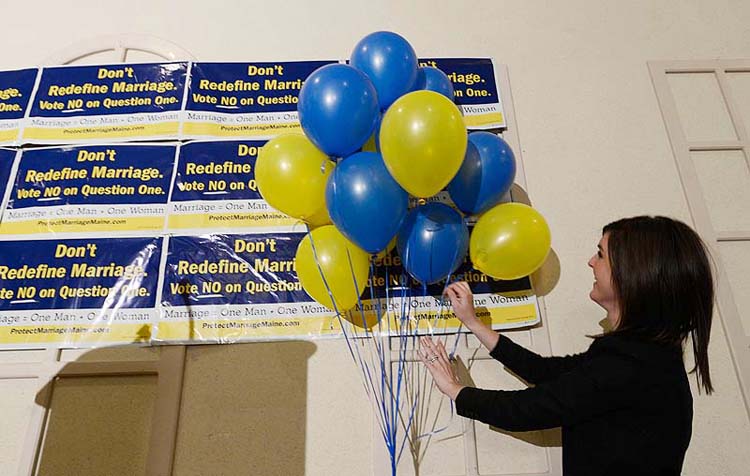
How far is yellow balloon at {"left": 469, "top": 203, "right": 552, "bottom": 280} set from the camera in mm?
1363

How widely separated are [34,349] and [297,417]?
916 millimetres

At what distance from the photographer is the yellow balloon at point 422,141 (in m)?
1.14

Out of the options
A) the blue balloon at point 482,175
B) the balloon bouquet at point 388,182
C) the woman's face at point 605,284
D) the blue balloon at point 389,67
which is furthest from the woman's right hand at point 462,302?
the blue balloon at point 389,67

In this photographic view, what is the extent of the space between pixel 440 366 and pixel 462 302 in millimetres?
207

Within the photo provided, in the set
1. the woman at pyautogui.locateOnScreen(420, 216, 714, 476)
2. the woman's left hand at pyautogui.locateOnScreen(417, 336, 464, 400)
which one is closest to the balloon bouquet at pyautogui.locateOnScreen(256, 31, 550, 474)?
the woman's left hand at pyautogui.locateOnScreen(417, 336, 464, 400)

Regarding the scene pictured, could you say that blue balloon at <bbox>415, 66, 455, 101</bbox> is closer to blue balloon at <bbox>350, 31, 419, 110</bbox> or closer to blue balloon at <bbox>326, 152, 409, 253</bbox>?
blue balloon at <bbox>350, 31, 419, 110</bbox>

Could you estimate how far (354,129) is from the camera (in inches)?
50.2

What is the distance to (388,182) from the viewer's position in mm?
1255

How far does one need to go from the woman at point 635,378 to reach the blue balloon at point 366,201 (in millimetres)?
497

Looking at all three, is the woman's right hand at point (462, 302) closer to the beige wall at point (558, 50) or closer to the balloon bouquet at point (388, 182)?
the balloon bouquet at point (388, 182)

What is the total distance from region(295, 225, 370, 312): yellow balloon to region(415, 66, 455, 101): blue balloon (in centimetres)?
55

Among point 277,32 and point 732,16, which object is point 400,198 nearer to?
point 277,32

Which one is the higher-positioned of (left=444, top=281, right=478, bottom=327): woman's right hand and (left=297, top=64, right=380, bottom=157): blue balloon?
(left=297, top=64, right=380, bottom=157): blue balloon

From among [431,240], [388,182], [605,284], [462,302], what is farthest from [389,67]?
[605,284]
